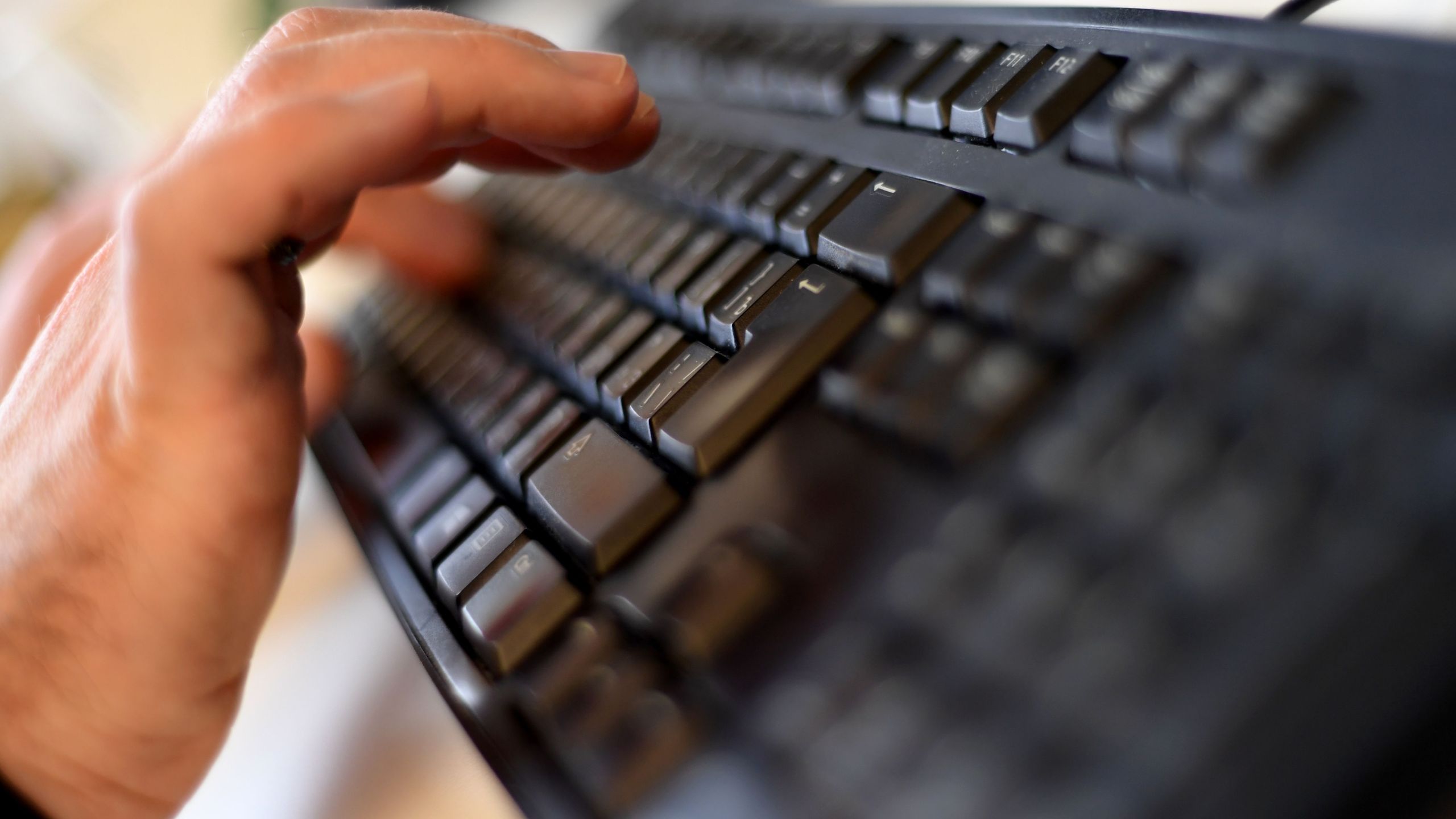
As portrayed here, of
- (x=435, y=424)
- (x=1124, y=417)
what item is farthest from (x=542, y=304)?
(x=1124, y=417)

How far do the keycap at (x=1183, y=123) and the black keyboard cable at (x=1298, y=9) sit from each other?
8 cm

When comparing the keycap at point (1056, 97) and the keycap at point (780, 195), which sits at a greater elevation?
the keycap at point (1056, 97)

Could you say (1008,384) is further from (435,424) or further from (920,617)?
(435,424)

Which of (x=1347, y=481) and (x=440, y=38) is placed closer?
(x=1347, y=481)

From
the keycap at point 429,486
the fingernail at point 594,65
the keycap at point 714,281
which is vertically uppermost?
the fingernail at point 594,65

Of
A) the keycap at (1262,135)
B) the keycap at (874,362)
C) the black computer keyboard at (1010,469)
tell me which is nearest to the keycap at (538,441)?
the black computer keyboard at (1010,469)

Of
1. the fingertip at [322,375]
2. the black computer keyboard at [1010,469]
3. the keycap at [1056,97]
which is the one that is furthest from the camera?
the fingertip at [322,375]

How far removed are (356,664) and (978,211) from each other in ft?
0.98

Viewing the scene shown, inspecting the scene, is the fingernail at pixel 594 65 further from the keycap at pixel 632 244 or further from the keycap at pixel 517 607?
the keycap at pixel 517 607

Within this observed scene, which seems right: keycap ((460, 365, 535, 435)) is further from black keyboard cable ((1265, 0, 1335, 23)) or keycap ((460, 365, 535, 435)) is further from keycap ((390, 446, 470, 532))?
black keyboard cable ((1265, 0, 1335, 23))

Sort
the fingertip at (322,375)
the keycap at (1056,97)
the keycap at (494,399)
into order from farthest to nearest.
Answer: the fingertip at (322,375), the keycap at (494,399), the keycap at (1056,97)

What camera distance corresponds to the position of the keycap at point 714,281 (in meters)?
0.32

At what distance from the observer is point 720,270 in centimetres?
33

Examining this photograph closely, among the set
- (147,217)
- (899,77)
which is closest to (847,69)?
(899,77)
